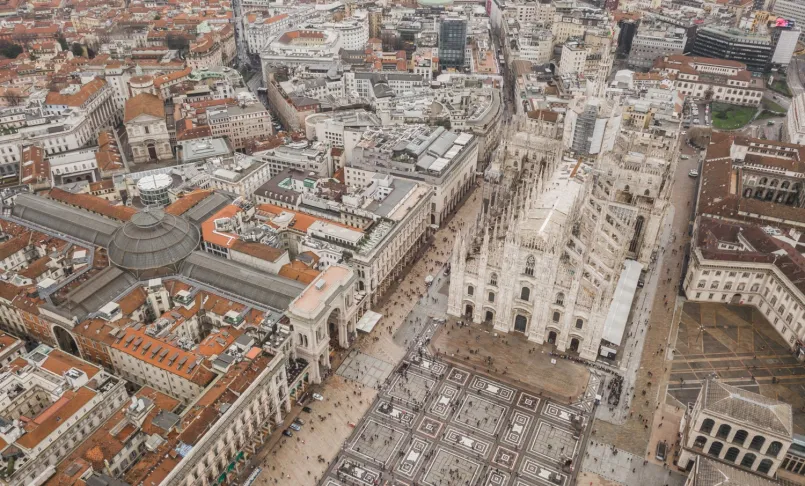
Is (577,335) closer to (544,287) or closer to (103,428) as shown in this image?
(544,287)

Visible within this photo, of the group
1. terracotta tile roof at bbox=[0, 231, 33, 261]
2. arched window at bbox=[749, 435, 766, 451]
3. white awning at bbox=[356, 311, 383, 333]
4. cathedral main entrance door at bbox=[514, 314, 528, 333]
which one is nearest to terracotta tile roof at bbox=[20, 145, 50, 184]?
terracotta tile roof at bbox=[0, 231, 33, 261]

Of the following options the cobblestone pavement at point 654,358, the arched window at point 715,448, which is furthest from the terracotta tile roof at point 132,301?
the arched window at point 715,448

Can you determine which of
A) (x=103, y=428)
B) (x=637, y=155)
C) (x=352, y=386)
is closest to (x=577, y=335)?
Result: (x=352, y=386)

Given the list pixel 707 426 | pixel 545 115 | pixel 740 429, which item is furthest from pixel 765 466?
pixel 545 115

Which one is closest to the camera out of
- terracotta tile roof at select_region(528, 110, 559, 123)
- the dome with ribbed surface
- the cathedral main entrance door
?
the dome with ribbed surface

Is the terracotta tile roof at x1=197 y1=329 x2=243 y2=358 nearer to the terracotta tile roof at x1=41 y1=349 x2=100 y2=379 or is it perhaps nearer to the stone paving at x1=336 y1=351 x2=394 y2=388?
the terracotta tile roof at x1=41 y1=349 x2=100 y2=379

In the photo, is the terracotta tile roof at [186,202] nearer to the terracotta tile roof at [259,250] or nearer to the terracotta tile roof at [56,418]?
the terracotta tile roof at [259,250]
